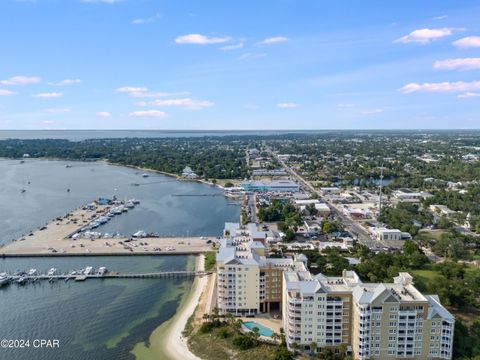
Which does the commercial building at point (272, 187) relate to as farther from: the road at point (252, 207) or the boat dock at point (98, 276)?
the boat dock at point (98, 276)

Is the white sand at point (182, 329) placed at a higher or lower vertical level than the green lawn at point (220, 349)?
lower

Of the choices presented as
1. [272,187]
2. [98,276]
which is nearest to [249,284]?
[98,276]

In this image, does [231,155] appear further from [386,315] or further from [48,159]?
[386,315]

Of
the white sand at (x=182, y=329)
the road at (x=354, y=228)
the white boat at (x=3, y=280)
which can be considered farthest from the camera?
the road at (x=354, y=228)

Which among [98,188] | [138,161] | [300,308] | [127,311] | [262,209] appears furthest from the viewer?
[138,161]

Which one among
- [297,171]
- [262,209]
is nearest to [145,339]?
[262,209]

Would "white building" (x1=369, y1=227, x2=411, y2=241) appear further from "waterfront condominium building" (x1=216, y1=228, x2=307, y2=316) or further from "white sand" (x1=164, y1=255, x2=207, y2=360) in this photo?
"white sand" (x1=164, y1=255, x2=207, y2=360)

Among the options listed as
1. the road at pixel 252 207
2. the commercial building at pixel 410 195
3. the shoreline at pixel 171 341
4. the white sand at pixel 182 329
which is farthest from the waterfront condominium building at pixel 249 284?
the commercial building at pixel 410 195
